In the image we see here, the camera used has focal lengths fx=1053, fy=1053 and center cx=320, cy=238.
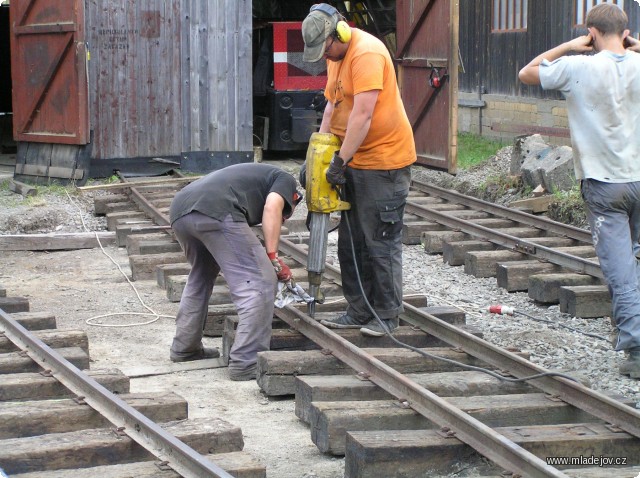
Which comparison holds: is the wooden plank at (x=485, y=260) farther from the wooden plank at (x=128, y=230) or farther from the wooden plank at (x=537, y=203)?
the wooden plank at (x=128, y=230)

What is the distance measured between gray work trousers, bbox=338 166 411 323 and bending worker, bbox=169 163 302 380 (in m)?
0.38

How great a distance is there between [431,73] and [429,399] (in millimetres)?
9155

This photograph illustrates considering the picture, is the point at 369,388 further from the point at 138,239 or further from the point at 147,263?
the point at 138,239

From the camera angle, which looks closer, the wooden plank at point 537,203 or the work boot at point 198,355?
the work boot at point 198,355

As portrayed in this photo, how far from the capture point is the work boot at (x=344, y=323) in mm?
6410

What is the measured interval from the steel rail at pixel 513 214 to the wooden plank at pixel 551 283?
1348 millimetres

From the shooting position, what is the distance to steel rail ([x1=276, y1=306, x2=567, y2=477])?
4095 mm

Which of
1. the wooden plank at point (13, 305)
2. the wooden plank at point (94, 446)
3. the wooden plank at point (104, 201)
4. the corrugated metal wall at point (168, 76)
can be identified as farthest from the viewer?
the corrugated metal wall at point (168, 76)

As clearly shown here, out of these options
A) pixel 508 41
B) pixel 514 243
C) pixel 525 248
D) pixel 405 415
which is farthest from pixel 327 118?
pixel 508 41

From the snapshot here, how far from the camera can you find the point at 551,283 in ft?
25.8

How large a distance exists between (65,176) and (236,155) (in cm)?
237

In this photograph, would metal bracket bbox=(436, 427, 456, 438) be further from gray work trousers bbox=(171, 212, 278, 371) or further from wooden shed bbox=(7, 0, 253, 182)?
wooden shed bbox=(7, 0, 253, 182)

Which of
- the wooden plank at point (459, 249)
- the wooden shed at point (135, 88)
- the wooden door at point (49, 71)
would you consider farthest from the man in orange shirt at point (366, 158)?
the wooden shed at point (135, 88)

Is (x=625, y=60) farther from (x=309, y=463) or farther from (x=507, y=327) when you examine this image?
(x=309, y=463)
